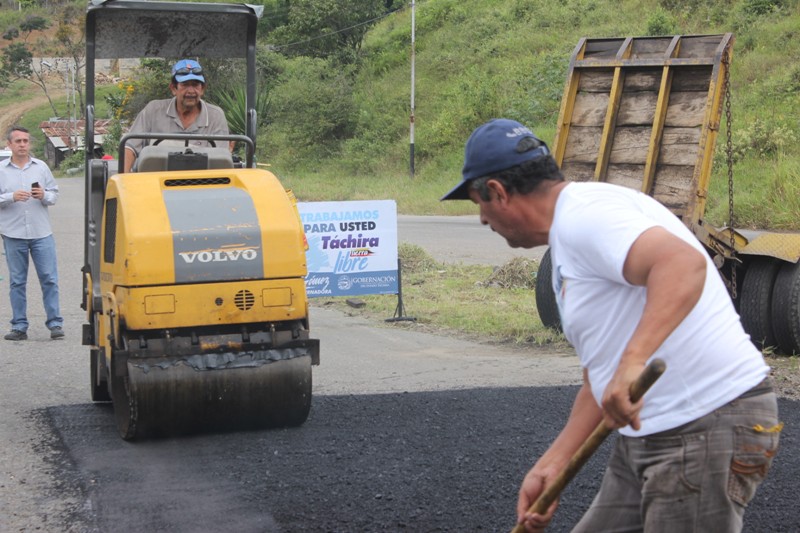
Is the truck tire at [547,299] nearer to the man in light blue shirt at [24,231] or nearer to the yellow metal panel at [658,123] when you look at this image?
the yellow metal panel at [658,123]

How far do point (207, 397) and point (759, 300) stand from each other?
4693 mm

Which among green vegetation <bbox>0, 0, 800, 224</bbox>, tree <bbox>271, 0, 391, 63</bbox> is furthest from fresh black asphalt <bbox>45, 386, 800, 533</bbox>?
tree <bbox>271, 0, 391, 63</bbox>

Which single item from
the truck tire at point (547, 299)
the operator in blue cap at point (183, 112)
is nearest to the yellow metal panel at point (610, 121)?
the truck tire at point (547, 299)

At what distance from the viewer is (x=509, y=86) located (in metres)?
34.6

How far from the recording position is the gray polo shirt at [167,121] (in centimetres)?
643

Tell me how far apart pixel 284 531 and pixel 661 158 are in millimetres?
5683

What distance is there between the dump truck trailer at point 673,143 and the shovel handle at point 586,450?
5.75 metres

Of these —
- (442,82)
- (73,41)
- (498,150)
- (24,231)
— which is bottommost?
(24,231)

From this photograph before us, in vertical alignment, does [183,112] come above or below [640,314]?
above

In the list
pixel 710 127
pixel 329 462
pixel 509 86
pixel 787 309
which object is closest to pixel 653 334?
pixel 329 462

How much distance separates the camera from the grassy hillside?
22125 millimetres

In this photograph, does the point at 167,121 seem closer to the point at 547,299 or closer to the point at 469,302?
the point at 547,299

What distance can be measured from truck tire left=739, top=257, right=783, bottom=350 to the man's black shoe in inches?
238

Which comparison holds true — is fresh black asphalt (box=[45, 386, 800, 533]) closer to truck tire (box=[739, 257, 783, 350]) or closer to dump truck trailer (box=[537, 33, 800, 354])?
truck tire (box=[739, 257, 783, 350])
